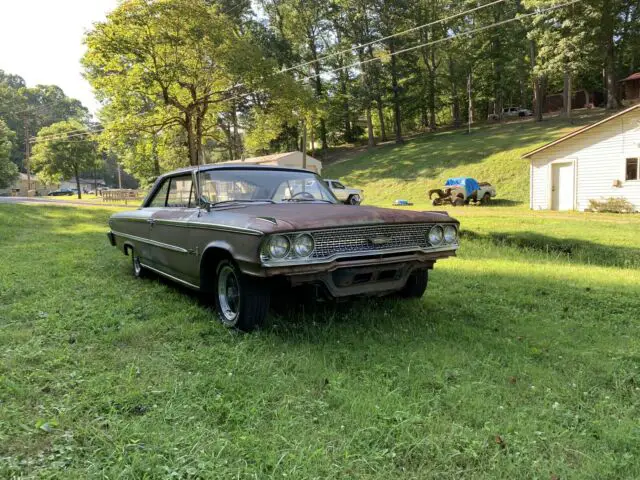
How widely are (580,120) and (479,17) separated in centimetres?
1489

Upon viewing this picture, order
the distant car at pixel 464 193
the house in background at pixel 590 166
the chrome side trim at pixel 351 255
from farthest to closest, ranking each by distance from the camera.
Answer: the distant car at pixel 464 193 → the house in background at pixel 590 166 → the chrome side trim at pixel 351 255

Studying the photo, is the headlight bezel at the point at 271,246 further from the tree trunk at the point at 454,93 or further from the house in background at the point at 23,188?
the house in background at the point at 23,188

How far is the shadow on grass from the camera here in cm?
975

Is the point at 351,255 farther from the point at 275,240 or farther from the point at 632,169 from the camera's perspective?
the point at 632,169

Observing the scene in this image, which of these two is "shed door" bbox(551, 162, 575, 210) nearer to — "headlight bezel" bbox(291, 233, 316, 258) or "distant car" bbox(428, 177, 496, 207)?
"distant car" bbox(428, 177, 496, 207)

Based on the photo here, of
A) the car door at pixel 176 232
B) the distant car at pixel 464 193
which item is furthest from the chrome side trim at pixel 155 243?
the distant car at pixel 464 193

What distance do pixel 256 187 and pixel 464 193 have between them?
21.3 metres

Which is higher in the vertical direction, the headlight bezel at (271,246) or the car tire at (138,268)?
the headlight bezel at (271,246)

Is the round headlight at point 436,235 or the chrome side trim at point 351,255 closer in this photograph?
the chrome side trim at point 351,255

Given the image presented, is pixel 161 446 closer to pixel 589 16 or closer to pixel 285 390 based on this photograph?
pixel 285 390

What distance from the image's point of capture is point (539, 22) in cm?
3219

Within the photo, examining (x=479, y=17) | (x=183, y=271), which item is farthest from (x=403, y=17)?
(x=183, y=271)

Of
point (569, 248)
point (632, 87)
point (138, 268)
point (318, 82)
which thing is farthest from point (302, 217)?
point (632, 87)

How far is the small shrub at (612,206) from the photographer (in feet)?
65.3
